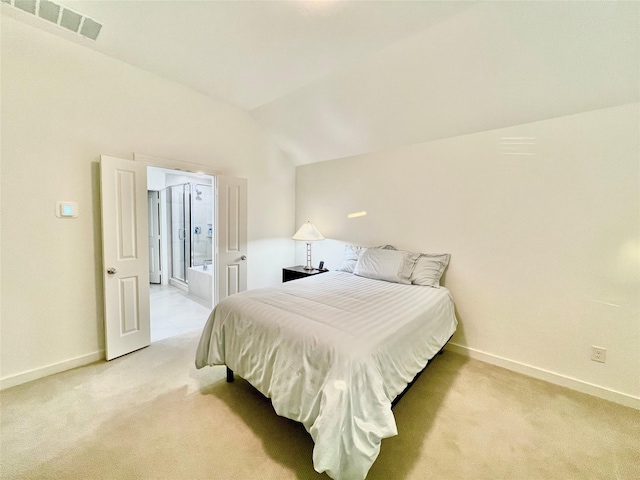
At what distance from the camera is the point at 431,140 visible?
2.85 metres

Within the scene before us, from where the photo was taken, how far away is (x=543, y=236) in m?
2.25

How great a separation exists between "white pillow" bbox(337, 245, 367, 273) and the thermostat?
9.11 feet

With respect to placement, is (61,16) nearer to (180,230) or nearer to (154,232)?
(180,230)

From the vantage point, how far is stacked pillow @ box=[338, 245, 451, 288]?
2.68 meters

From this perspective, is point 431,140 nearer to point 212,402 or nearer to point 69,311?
point 212,402

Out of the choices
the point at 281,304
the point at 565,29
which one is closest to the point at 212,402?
the point at 281,304

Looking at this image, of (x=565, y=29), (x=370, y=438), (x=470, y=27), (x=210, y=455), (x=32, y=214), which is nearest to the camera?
(x=370, y=438)

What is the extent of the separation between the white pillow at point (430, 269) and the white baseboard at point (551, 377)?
0.78m

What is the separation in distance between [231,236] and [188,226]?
2.38 m

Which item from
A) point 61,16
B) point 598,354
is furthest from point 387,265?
point 61,16

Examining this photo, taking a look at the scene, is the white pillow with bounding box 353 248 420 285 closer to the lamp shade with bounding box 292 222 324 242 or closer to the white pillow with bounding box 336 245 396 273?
the white pillow with bounding box 336 245 396 273

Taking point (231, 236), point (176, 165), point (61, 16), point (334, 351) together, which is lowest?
point (334, 351)

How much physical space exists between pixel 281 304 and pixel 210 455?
3.05 feet

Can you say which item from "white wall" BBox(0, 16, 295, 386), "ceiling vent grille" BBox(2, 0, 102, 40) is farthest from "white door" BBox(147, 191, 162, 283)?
"ceiling vent grille" BBox(2, 0, 102, 40)
